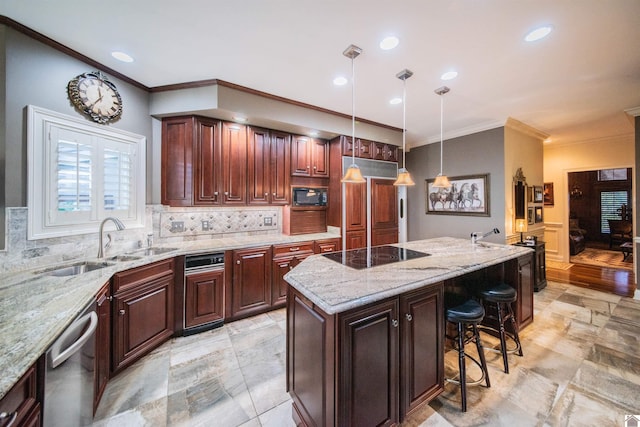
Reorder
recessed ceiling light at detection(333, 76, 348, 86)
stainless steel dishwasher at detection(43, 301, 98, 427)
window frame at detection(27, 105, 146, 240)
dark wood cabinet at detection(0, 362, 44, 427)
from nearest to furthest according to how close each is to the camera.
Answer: dark wood cabinet at detection(0, 362, 44, 427)
stainless steel dishwasher at detection(43, 301, 98, 427)
window frame at detection(27, 105, 146, 240)
recessed ceiling light at detection(333, 76, 348, 86)

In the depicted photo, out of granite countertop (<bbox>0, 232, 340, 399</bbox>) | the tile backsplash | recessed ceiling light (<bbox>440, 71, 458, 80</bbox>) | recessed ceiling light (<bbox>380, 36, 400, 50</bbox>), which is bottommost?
granite countertop (<bbox>0, 232, 340, 399</bbox>)

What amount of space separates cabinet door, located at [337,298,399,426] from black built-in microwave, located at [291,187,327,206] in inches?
95.0

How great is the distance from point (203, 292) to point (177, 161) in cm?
157

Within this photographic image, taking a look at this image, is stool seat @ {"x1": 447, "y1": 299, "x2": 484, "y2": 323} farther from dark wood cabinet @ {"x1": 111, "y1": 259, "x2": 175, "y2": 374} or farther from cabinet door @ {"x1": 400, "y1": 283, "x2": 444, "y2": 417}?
dark wood cabinet @ {"x1": 111, "y1": 259, "x2": 175, "y2": 374}

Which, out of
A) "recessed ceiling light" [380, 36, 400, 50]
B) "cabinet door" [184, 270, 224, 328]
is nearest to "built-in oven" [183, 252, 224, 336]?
"cabinet door" [184, 270, 224, 328]

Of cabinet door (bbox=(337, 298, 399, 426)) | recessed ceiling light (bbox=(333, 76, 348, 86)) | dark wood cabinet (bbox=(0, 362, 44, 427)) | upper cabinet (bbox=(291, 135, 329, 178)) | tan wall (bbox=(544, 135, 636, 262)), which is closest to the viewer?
dark wood cabinet (bbox=(0, 362, 44, 427))

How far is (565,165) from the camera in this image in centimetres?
540

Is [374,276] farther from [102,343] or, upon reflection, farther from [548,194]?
[548,194]

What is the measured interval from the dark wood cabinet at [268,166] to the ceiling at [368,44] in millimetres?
639

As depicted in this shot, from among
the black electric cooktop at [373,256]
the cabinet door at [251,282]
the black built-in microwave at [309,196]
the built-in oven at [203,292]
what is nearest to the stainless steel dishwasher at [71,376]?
the built-in oven at [203,292]

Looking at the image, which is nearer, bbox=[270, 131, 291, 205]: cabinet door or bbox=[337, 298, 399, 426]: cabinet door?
bbox=[337, 298, 399, 426]: cabinet door

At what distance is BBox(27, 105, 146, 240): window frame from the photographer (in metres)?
1.88

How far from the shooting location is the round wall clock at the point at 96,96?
2.15m

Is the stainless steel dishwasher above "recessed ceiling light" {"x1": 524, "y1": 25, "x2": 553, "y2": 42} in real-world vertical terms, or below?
below
